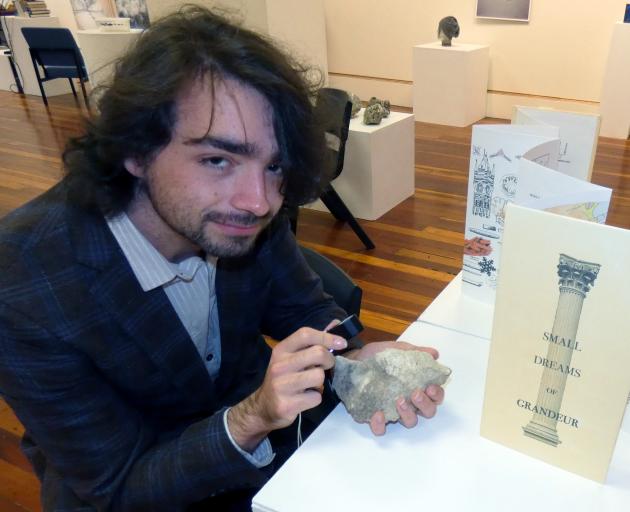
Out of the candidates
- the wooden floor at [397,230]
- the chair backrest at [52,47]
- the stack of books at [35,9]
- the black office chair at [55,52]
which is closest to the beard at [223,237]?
the wooden floor at [397,230]

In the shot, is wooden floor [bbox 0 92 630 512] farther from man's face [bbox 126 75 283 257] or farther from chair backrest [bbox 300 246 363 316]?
chair backrest [bbox 300 246 363 316]

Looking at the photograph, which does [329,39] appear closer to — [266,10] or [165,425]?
[266,10]

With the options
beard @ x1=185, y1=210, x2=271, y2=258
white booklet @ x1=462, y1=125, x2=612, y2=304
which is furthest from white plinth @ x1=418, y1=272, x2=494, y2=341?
beard @ x1=185, y1=210, x2=271, y2=258

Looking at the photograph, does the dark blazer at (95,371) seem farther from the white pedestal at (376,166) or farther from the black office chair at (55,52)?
the black office chair at (55,52)

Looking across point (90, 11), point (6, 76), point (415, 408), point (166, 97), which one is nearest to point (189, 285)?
point (166, 97)

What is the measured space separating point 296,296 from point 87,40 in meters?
5.79

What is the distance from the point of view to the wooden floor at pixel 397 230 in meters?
2.08

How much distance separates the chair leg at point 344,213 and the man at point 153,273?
2.01 meters

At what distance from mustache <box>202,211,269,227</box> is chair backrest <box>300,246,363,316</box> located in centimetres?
45

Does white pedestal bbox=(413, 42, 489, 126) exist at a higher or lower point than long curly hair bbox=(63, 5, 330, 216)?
lower

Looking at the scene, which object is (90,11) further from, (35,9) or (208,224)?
(208,224)

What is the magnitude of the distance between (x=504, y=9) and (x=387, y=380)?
16.1ft

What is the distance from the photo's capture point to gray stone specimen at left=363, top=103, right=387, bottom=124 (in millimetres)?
3453

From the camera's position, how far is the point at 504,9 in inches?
194
